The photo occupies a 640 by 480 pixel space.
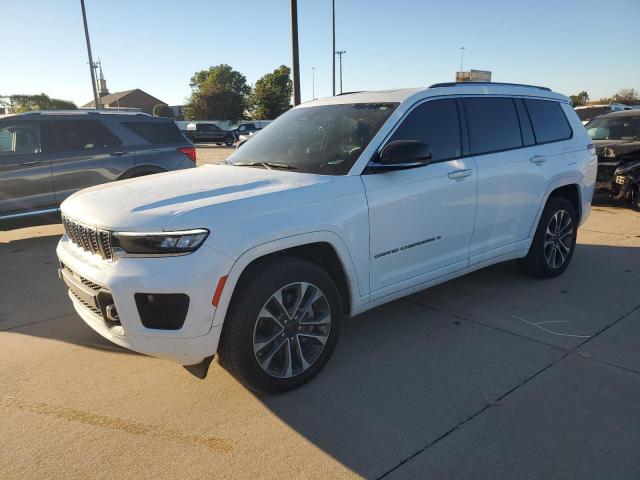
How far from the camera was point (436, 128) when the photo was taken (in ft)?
12.7

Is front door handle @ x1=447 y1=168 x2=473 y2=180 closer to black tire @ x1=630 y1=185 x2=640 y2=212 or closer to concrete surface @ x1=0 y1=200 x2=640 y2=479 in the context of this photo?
concrete surface @ x1=0 y1=200 x2=640 y2=479

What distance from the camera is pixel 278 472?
2.43 meters

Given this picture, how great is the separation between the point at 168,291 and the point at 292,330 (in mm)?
835

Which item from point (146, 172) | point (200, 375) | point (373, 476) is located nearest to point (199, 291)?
point (200, 375)

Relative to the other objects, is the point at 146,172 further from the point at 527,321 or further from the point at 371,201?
the point at 527,321

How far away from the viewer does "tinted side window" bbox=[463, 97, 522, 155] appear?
4.13 m

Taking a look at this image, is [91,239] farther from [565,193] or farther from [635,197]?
[635,197]

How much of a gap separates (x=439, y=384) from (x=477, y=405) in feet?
0.97

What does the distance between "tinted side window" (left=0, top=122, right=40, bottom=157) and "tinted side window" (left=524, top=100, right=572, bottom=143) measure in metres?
6.26

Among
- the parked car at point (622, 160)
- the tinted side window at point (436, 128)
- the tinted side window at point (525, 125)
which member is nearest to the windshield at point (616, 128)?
the parked car at point (622, 160)

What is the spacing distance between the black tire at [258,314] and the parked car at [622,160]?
754 cm

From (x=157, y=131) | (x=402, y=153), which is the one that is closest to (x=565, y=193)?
(x=402, y=153)

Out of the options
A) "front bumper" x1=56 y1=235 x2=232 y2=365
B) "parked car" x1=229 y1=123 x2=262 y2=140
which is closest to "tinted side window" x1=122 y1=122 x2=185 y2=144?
"front bumper" x1=56 y1=235 x2=232 y2=365

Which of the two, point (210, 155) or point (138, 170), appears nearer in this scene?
point (138, 170)
